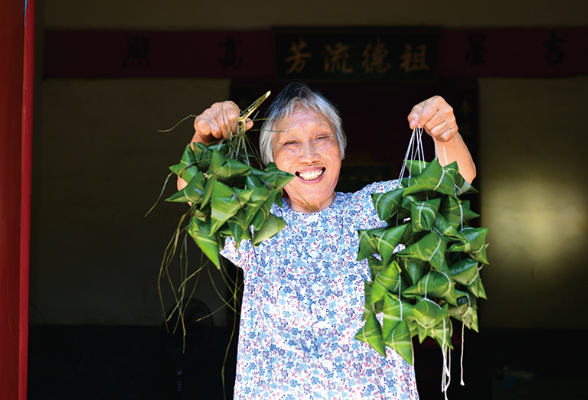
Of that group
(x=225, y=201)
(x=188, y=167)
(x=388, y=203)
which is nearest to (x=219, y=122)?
(x=188, y=167)

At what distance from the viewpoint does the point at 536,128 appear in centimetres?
509

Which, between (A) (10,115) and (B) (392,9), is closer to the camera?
(A) (10,115)

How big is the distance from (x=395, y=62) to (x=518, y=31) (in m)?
1.19

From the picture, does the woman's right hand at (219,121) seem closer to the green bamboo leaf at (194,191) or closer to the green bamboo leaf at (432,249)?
the green bamboo leaf at (194,191)

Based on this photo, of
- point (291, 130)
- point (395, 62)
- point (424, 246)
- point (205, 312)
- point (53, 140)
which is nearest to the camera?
point (424, 246)

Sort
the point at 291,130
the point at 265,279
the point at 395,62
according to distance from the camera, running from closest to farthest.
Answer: the point at 265,279 → the point at 291,130 → the point at 395,62

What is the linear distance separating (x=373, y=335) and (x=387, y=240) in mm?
216

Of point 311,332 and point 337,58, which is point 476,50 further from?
point 311,332

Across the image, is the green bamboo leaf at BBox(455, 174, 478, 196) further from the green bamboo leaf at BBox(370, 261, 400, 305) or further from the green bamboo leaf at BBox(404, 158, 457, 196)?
the green bamboo leaf at BBox(370, 261, 400, 305)

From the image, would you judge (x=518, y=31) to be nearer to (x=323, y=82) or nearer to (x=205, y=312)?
(x=323, y=82)

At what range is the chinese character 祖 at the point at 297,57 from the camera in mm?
4688

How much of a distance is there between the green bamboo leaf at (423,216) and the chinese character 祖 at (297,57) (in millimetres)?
3766

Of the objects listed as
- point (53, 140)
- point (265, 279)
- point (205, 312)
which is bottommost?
Result: point (205, 312)

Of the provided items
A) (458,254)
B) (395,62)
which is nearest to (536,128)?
(395,62)
